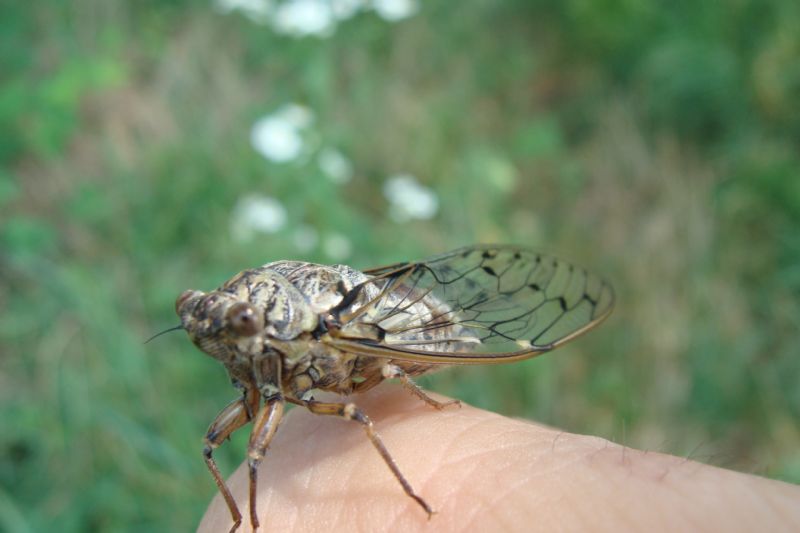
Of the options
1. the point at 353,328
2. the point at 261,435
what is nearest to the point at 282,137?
the point at 353,328

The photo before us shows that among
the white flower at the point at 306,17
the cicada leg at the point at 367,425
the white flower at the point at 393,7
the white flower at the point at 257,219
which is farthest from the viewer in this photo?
the white flower at the point at 393,7

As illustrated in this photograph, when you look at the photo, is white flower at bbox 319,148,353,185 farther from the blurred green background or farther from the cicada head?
the cicada head

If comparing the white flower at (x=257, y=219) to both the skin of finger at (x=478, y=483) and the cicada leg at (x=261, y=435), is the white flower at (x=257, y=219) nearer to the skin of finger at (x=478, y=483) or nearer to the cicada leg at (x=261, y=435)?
the skin of finger at (x=478, y=483)

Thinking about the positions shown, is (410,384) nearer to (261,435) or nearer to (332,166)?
(261,435)

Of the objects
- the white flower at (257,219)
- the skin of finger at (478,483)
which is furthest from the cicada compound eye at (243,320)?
the white flower at (257,219)

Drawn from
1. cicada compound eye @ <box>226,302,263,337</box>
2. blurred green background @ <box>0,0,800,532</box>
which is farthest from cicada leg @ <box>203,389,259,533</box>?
blurred green background @ <box>0,0,800,532</box>
